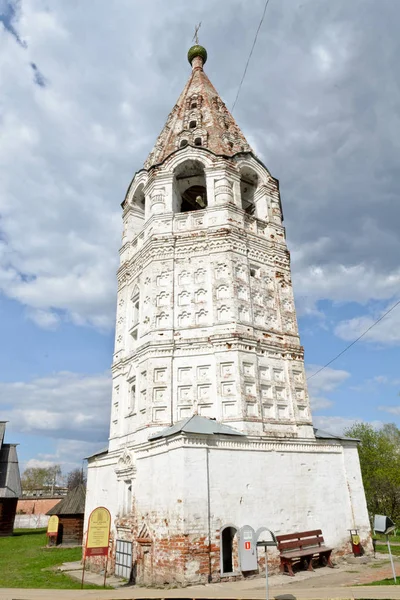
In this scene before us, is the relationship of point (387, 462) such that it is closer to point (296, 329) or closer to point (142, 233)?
point (296, 329)

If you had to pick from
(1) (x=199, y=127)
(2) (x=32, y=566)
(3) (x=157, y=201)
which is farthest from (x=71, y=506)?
(1) (x=199, y=127)

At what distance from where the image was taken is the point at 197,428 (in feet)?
42.9

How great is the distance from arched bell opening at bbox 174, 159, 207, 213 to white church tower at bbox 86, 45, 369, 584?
0.34ft

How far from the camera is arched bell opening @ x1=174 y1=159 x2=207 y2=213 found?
20.1 m

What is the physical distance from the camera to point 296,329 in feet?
57.9

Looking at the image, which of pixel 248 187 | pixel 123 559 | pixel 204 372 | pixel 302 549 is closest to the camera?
pixel 302 549

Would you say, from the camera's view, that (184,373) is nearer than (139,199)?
Yes

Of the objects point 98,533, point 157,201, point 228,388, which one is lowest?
point 98,533

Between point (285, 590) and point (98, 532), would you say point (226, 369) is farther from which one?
point (285, 590)

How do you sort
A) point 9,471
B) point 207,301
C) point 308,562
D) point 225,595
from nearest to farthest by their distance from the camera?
point 225,595 → point 308,562 → point 207,301 → point 9,471

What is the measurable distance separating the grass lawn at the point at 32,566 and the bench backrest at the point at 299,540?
18.3 feet

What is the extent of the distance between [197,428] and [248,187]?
13.5 meters

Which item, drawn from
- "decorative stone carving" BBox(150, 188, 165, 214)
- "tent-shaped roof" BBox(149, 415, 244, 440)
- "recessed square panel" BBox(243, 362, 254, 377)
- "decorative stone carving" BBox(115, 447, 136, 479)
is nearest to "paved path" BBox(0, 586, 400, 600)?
"tent-shaped roof" BBox(149, 415, 244, 440)

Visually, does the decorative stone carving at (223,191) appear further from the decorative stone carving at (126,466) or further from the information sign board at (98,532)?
the information sign board at (98,532)
